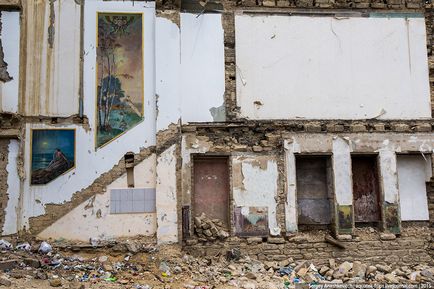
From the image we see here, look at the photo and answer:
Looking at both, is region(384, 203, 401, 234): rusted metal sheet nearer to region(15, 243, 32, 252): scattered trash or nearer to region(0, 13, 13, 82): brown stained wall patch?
region(15, 243, 32, 252): scattered trash

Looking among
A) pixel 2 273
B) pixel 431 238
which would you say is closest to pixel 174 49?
pixel 2 273

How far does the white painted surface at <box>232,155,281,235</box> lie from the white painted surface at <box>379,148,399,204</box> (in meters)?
2.39

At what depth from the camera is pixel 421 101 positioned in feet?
35.6

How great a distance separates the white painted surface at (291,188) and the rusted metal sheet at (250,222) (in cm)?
Result: 50

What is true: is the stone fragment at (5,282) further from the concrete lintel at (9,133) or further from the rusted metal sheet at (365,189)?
the rusted metal sheet at (365,189)

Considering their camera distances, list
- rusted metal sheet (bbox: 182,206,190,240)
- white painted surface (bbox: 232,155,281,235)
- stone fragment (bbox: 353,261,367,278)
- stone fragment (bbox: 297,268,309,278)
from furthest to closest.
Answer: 1. white painted surface (bbox: 232,155,281,235)
2. rusted metal sheet (bbox: 182,206,190,240)
3. stone fragment (bbox: 353,261,367,278)
4. stone fragment (bbox: 297,268,309,278)

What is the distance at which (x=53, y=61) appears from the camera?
10.1 metres

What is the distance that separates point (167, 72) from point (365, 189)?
16.9 ft

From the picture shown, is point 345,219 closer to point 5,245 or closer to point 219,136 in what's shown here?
point 219,136

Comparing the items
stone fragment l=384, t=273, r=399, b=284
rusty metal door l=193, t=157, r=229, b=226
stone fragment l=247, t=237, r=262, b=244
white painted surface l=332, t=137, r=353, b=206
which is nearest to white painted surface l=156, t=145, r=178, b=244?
rusty metal door l=193, t=157, r=229, b=226

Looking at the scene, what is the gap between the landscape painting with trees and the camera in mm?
9945

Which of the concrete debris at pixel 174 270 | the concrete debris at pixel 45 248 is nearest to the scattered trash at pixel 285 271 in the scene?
the concrete debris at pixel 174 270

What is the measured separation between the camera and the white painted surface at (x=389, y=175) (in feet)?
34.0

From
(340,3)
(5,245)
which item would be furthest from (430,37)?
(5,245)
